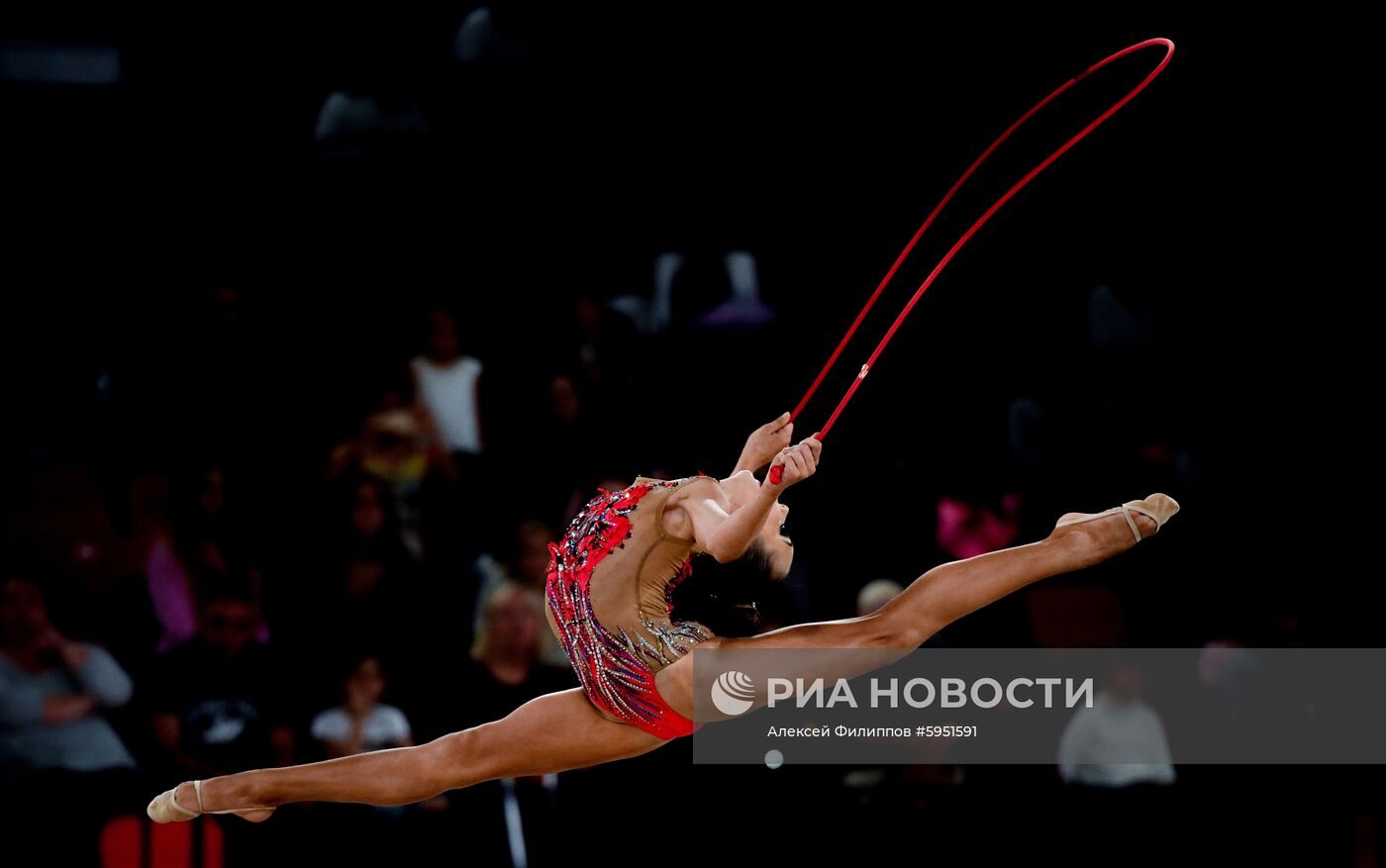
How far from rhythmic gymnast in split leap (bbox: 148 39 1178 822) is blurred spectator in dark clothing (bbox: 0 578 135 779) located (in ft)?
4.01

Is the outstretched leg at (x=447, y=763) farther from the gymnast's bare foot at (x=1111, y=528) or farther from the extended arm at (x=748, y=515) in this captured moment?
the gymnast's bare foot at (x=1111, y=528)

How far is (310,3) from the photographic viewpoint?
622 centimetres

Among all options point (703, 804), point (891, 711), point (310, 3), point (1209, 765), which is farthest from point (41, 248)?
point (1209, 765)

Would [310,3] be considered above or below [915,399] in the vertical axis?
above

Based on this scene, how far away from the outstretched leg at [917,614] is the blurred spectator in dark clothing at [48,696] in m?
2.24

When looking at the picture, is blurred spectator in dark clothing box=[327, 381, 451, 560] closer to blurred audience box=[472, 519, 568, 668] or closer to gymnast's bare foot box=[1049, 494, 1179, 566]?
blurred audience box=[472, 519, 568, 668]

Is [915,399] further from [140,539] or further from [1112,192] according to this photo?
[140,539]

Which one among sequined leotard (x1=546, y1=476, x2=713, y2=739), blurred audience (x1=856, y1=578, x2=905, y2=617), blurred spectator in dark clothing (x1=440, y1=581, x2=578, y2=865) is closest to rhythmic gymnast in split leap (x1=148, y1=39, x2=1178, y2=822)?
sequined leotard (x1=546, y1=476, x2=713, y2=739)

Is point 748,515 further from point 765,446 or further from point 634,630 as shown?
point 765,446

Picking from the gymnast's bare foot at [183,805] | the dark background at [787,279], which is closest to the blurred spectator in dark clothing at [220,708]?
the dark background at [787,279]

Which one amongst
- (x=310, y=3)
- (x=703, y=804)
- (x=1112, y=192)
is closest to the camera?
(x=703, y=804)

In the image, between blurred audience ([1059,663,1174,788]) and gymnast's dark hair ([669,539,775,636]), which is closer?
gymnast's dark hair ([669,539,775,636])

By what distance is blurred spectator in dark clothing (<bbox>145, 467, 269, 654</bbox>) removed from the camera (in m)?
5.24

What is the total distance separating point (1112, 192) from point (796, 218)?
138 cm
